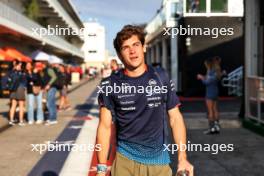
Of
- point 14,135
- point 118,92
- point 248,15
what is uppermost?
point 248,15

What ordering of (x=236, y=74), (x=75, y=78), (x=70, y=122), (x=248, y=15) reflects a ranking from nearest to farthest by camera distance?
(x=248, y=15), (x=70, y=122), (x=236, y=74), (x=75, y=78)

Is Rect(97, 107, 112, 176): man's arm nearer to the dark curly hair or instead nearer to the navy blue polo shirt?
the navy blue polo shirt

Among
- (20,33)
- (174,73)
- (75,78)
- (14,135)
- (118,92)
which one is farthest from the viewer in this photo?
(75,78)

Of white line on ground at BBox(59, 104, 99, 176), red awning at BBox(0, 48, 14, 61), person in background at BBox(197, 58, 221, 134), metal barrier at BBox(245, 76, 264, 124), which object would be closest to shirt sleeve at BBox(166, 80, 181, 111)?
white line on ground at BBox(59, 104, 99, 176)

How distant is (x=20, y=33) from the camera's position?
34469 millimetres

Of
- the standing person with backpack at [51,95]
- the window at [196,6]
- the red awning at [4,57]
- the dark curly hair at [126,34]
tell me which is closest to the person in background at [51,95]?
the standing person with backpack at [51,95]

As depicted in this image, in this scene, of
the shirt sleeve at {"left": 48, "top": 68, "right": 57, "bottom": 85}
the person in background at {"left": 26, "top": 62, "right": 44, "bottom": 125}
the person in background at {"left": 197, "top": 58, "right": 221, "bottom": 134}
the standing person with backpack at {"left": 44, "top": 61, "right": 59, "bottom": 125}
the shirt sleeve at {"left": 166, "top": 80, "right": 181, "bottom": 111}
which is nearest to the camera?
the shirt sleeve at {"left": 166, "top": 80, "right": 181, "bottom": 111}

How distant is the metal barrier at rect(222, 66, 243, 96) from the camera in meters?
23.4

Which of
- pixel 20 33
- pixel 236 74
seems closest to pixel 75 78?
pixel 20 33

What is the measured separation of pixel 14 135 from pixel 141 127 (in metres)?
8.86

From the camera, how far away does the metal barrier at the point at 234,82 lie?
2343 centimetres

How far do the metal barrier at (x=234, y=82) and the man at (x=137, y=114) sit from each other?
20.4 m

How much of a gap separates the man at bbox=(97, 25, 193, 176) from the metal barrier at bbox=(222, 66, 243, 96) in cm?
2040

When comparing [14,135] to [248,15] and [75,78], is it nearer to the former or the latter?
[248,15]
